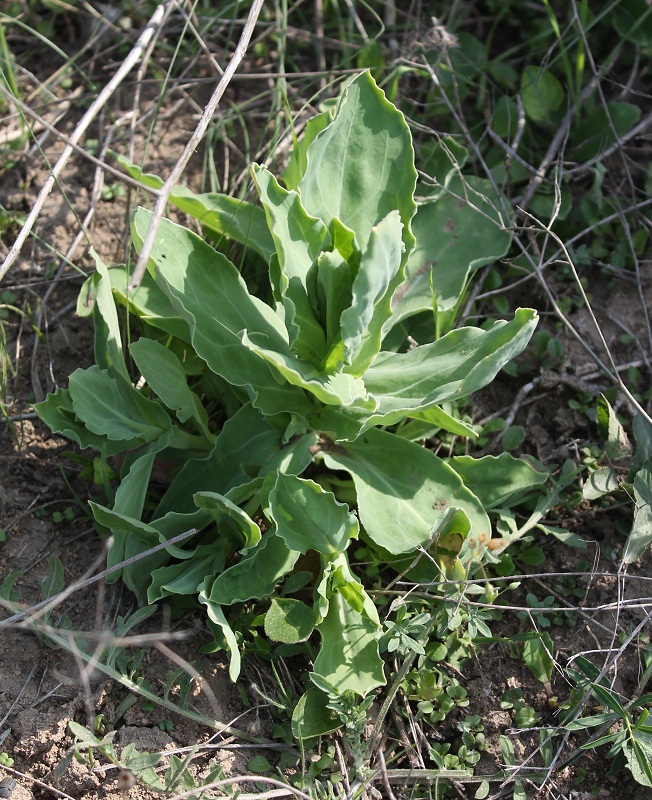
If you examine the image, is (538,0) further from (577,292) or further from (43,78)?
(43,78)

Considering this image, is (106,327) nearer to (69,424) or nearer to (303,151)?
(69,424)

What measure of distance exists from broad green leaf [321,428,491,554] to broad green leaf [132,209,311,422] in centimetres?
28

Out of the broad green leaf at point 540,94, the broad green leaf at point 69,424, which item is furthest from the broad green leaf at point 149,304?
the broad green leaf at point 540,94

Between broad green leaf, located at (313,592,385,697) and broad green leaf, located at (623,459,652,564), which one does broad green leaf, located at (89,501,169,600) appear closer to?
broad green leaf, located at (313,592,385,697)

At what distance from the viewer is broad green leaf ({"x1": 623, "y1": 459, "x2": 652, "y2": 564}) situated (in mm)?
2852

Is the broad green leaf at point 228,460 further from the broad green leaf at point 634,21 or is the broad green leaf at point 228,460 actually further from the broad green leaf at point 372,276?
the broad green leaf at point 634,21

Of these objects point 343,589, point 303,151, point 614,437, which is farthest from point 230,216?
point 614,437

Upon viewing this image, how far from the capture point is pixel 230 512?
8.26 feet

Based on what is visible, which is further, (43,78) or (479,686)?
(43,78)

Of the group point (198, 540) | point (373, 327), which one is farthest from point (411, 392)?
point (198, 540)

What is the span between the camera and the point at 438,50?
3822mm

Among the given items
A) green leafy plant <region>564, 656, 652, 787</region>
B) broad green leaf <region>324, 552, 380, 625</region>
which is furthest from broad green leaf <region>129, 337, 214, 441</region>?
green leafy plant <region>564, 656, 652, 787</region>

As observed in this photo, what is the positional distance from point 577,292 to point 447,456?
965 mm

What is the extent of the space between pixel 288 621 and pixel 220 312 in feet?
3.40
